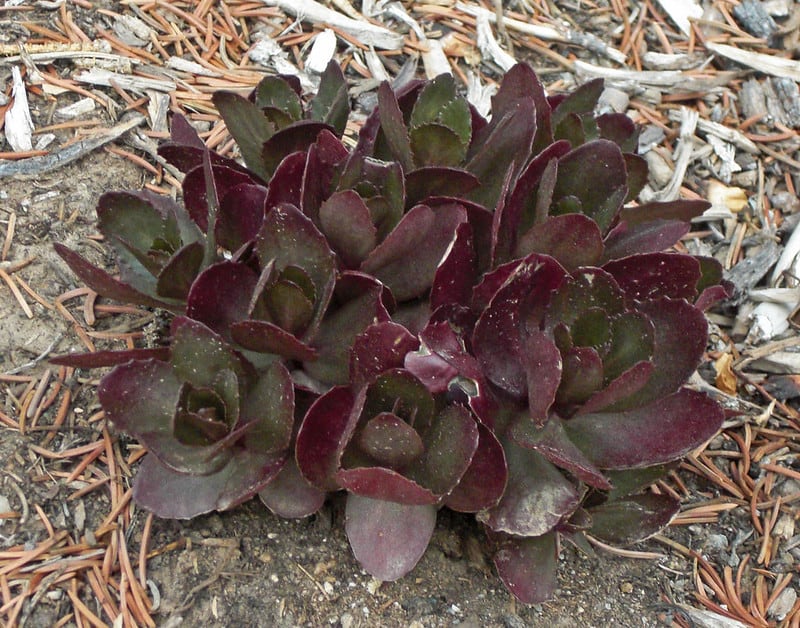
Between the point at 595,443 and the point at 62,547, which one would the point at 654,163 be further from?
the point at 62,547

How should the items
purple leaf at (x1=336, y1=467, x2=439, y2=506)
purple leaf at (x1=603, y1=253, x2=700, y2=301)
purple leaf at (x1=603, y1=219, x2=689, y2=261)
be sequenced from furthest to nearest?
purple leaf at (x1=603, y1=219, x2=689, y2=261), purple leaf at (x1=603, y1=253, x2=700, y2=301), purple leaf at (x1=336, y1=467, x2=439, y2=506)

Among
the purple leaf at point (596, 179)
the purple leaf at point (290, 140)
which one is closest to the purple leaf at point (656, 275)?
the purple leaf at point (596, 179)

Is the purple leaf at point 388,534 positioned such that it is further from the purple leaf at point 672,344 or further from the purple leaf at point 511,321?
the purple leaf at point 672,344

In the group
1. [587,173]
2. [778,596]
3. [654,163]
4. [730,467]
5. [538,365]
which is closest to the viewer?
[538,365]

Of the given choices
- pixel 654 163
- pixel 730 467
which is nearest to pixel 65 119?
pixel 654 163

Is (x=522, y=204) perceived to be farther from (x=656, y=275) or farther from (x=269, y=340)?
(x=269, y=340)

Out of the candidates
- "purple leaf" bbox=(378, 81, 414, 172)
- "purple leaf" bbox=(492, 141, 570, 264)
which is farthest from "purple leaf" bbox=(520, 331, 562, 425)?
"purple leaf" bbox=(378, 81, 414, 172)

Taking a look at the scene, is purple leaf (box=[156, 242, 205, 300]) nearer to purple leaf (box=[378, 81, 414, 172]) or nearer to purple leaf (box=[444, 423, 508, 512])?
purple leaf (box=[378, 81, 414, 172])
